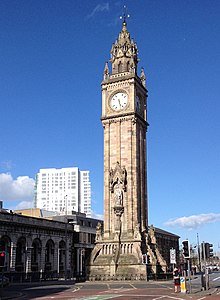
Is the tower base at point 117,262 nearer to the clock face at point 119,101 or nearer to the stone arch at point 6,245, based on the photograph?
the stone arch at point 6,245

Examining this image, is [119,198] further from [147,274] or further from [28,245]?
[28,245]

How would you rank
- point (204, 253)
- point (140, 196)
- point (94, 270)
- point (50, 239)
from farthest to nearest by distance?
point (50, 239)
point (140, 196)
point (94, 270)
point (204, 253)

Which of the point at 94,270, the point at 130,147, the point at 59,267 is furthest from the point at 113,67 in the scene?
the point at 59,267

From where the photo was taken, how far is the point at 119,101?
243ft

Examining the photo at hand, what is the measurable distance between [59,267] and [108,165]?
31.8m

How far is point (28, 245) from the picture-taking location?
81.6 m

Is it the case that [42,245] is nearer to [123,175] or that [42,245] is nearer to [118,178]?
[118,178]

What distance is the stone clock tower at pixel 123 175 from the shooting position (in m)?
65.2

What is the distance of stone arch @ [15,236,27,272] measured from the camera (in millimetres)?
78244

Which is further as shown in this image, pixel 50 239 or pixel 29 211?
pixel 29 211

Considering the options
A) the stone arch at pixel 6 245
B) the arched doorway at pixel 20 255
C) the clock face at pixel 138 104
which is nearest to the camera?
the clock face at pixel 138 104

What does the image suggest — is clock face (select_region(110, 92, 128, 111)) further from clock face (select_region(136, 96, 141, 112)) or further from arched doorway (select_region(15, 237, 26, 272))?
arched doorway (select_region(15, 237, 26, 272))

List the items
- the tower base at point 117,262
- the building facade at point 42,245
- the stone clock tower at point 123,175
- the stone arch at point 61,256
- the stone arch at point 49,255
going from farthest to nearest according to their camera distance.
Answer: the stone arch at point 61,256
the stone arch at point 49,255
the building facade at point 42,245
the stone clock tower at point 123,175
the tower base at point 117,262

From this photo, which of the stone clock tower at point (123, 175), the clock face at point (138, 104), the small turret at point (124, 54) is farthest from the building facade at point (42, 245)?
the small turret at point (124, 54)
